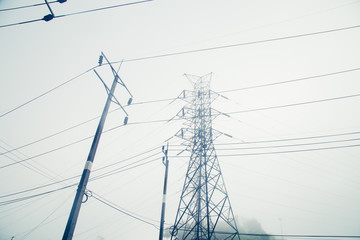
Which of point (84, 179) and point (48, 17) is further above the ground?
point (48, 17)

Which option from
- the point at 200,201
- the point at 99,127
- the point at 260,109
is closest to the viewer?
the point at 99,127

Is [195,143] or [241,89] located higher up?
[241,89]

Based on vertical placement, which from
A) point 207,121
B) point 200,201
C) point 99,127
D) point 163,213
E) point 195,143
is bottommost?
point 163,213

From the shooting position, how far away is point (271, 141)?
8719 millimetres

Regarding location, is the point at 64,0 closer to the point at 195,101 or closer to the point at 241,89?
the point at 241,89

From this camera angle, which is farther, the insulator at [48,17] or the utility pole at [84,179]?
the insulator at [48,17]

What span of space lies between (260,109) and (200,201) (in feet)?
25.5

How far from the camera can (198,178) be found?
13.1m

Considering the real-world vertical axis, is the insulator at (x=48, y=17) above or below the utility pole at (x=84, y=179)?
above

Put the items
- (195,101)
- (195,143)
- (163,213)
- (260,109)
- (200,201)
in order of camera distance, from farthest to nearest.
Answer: (195,101) → (195,143) → (200,201) → (163,213) → (260,109)

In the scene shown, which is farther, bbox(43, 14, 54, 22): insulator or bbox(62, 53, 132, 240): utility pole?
bbox(43, 14, 54, 22): insulator

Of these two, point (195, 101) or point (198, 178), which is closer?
point (198, 178)

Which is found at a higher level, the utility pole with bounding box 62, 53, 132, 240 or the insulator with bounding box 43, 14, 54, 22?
the insulator with bounding box 43, 14, 54, 22

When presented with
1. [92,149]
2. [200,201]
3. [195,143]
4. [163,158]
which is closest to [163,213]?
[200,201]
